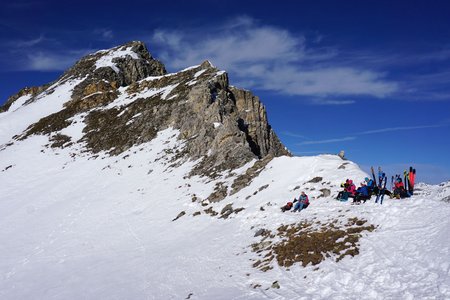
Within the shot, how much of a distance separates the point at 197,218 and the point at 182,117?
84.5 ft

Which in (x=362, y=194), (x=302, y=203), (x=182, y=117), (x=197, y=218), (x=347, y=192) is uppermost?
(x=182, y=117)

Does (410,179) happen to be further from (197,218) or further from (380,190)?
(197,218)

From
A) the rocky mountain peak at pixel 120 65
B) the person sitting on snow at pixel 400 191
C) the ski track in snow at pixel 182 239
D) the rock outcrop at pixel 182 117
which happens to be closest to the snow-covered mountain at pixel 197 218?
the ski track in snow at pixel 182 239

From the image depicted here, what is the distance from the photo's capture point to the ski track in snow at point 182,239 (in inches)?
538

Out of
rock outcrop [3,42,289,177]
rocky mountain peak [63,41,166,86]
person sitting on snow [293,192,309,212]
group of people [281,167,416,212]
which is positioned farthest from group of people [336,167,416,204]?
rocky mountain peak [63,41,166,86]

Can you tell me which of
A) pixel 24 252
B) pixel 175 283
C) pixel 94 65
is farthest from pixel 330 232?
pixel 94 65

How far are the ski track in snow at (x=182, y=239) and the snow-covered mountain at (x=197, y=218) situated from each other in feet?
0.33

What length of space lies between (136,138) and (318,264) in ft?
136

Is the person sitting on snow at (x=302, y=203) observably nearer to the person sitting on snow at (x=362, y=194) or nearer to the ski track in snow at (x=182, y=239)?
the ski track in snow at (x=182, y=239)

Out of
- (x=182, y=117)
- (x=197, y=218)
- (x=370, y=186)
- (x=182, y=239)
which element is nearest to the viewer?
(x=370, y=186)

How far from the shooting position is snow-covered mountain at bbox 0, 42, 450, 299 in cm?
1462

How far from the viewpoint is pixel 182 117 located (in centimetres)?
5131

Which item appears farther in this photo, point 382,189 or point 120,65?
point 120,65

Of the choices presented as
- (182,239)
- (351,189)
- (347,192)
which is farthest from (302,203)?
(182,239)
